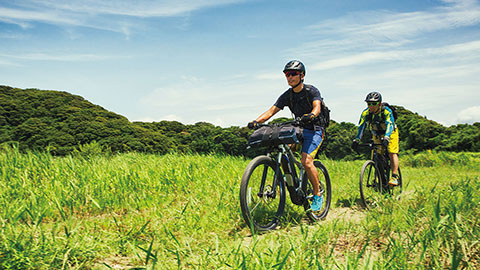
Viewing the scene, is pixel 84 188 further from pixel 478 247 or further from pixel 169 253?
pixel 478 247

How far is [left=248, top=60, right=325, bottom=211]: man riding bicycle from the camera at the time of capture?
14.6 feet

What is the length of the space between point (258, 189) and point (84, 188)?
91.3 inches

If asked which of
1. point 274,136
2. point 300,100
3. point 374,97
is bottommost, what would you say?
point 274,136

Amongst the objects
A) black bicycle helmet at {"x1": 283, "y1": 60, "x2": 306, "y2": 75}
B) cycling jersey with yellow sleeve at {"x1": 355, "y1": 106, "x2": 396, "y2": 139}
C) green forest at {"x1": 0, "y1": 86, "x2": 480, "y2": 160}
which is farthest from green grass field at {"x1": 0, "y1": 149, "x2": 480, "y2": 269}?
green forest at {"x1": 0, "y1": 86, "x2": 480, "y2": 160}

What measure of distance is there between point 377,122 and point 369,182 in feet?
3.78

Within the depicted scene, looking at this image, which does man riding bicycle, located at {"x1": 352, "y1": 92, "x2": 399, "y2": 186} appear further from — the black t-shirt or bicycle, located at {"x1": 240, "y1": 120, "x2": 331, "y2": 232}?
bicycle, located at {"x1": 240, "y1": 120, "x2": 331, "y2": 232}

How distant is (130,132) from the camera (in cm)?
6400

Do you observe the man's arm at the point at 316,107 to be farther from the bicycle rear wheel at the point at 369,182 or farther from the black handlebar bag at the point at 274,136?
the bicycle rear wheel at the point at 369,182

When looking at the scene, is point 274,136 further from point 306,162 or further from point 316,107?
point 316,107

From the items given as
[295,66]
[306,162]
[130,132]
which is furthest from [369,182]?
[130,132]

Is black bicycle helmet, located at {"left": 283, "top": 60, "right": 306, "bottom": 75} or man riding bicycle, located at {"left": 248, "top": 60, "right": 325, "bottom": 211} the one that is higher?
black bicycle helmet, located at {"left": 283, "top": 60, "right": 306, "bottom": 75}

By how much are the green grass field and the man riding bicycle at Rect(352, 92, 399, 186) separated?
949 mm

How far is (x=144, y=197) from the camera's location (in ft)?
14.9

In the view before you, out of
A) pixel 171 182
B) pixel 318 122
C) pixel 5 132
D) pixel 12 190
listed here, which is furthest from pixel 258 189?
pixel 5 132
